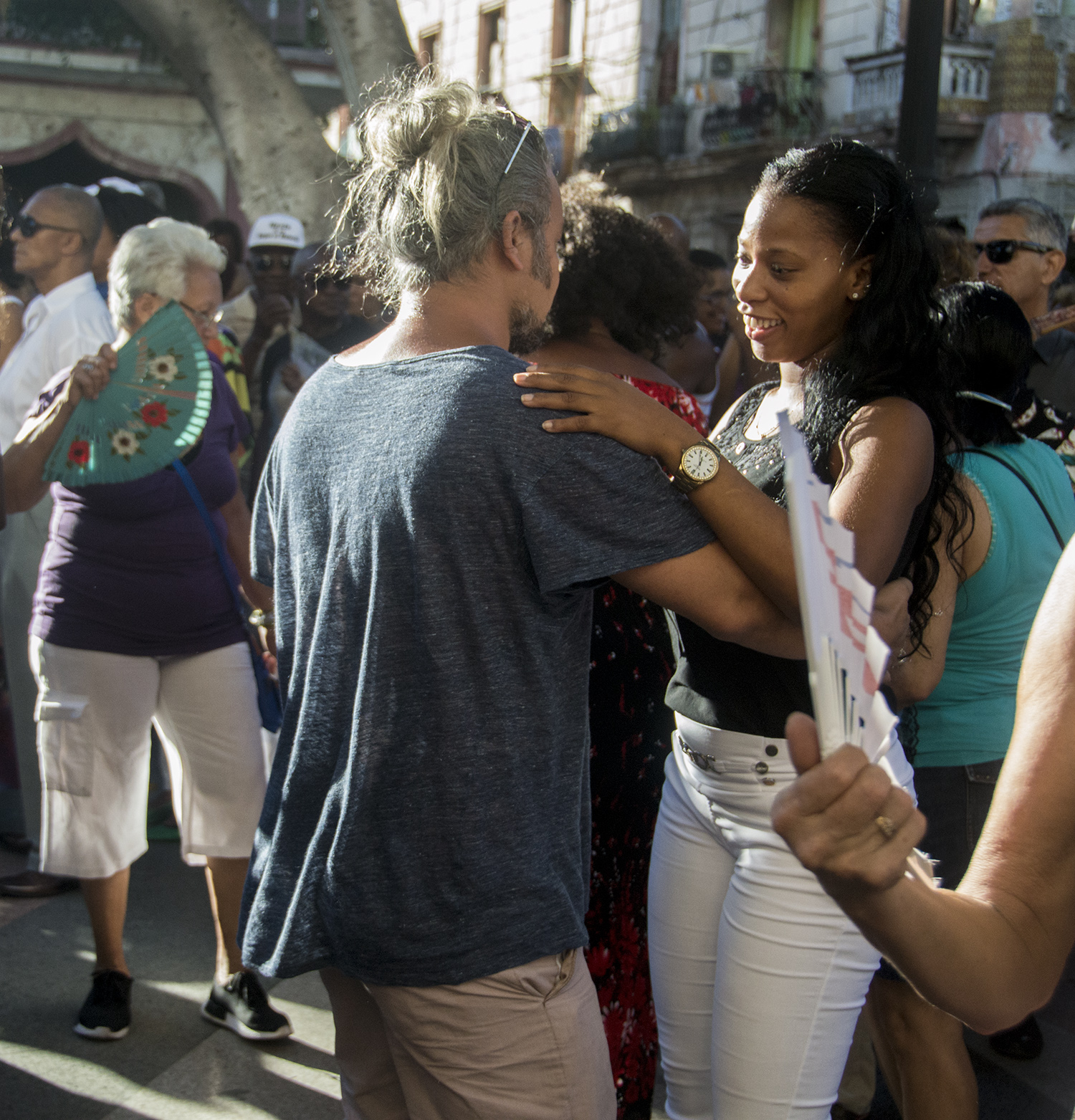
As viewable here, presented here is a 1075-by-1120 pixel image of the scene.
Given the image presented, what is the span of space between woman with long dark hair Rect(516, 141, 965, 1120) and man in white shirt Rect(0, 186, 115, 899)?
8.43ft

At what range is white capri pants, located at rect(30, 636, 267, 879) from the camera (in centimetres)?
308

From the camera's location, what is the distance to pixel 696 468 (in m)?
1.49

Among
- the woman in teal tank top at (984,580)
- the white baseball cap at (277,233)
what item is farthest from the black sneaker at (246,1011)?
the white baseball cap at (277,233)

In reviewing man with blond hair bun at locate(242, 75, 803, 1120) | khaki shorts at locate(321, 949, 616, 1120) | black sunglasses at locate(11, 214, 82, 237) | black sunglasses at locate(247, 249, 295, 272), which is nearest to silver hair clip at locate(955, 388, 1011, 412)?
man with blond hair bun at locate(242, 75, 803, 1120)

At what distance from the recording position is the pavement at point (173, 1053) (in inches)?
110

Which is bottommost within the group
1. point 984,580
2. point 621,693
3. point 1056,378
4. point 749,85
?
point 621,693

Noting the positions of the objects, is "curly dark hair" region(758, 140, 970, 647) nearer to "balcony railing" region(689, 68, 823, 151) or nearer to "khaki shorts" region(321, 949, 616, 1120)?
"khaki shorts" region(321, 949, 616, 1120)

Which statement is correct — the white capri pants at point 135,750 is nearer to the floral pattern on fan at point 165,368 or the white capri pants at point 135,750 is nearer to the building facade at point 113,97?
the floral pattern on fan at point 165,368

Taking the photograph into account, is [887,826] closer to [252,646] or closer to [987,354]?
[987,354]

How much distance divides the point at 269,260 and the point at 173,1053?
14.3ft

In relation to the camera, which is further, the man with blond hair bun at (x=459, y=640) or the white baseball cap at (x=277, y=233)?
the white baseball cap at (x=277, y=233)

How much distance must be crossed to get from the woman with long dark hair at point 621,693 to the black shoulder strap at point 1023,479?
56cm

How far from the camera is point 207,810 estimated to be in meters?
3.17

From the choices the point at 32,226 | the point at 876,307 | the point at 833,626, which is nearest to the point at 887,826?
the point at 833,626
